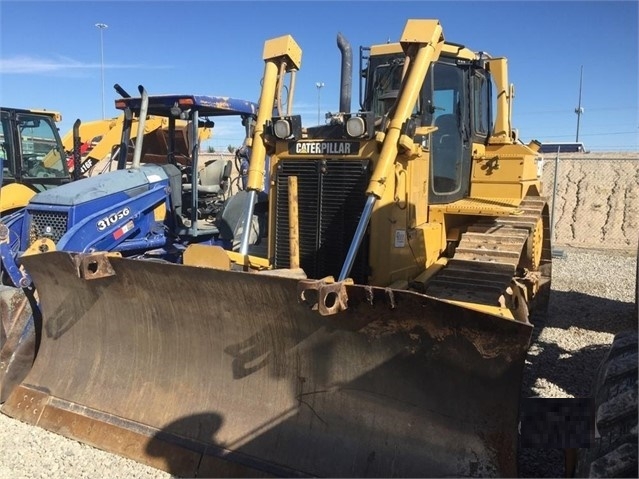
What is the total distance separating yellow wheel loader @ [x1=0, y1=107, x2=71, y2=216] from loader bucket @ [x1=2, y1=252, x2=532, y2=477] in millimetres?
4207

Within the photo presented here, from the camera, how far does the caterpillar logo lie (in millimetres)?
4551

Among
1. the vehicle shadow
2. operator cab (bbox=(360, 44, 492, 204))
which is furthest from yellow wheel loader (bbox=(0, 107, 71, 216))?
the vehicle shadow

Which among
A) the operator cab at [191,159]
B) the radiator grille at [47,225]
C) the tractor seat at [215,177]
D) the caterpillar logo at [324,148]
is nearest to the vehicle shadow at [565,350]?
the caterpillar logo at [324,148]

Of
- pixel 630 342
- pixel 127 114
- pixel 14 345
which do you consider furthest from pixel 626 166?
pixel 14 345

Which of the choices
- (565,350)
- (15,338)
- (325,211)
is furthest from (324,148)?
(565,350)

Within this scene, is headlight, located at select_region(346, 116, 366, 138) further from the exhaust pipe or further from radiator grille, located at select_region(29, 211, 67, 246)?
radiator grille, located at select_region(29, 211, 67, 246)

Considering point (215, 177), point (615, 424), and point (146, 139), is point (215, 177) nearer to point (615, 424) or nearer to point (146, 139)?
point (146, 139)

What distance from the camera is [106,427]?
13.1ft

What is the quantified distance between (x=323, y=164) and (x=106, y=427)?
8.26 ft

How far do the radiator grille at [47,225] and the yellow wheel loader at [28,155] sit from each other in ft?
4.45

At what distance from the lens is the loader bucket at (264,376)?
3.06m

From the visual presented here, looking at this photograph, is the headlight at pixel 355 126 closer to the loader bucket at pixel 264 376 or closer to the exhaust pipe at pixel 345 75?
the exhaust pipe at pixel 345 75

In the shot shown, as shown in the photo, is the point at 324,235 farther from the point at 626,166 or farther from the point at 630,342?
the point at 626,166

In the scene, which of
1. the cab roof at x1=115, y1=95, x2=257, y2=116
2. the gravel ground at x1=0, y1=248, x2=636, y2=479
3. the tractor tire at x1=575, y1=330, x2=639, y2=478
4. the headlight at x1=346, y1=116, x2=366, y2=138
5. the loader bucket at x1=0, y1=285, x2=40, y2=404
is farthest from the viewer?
the cab roof at x1=115, y1=95, x2=257, y2=116
